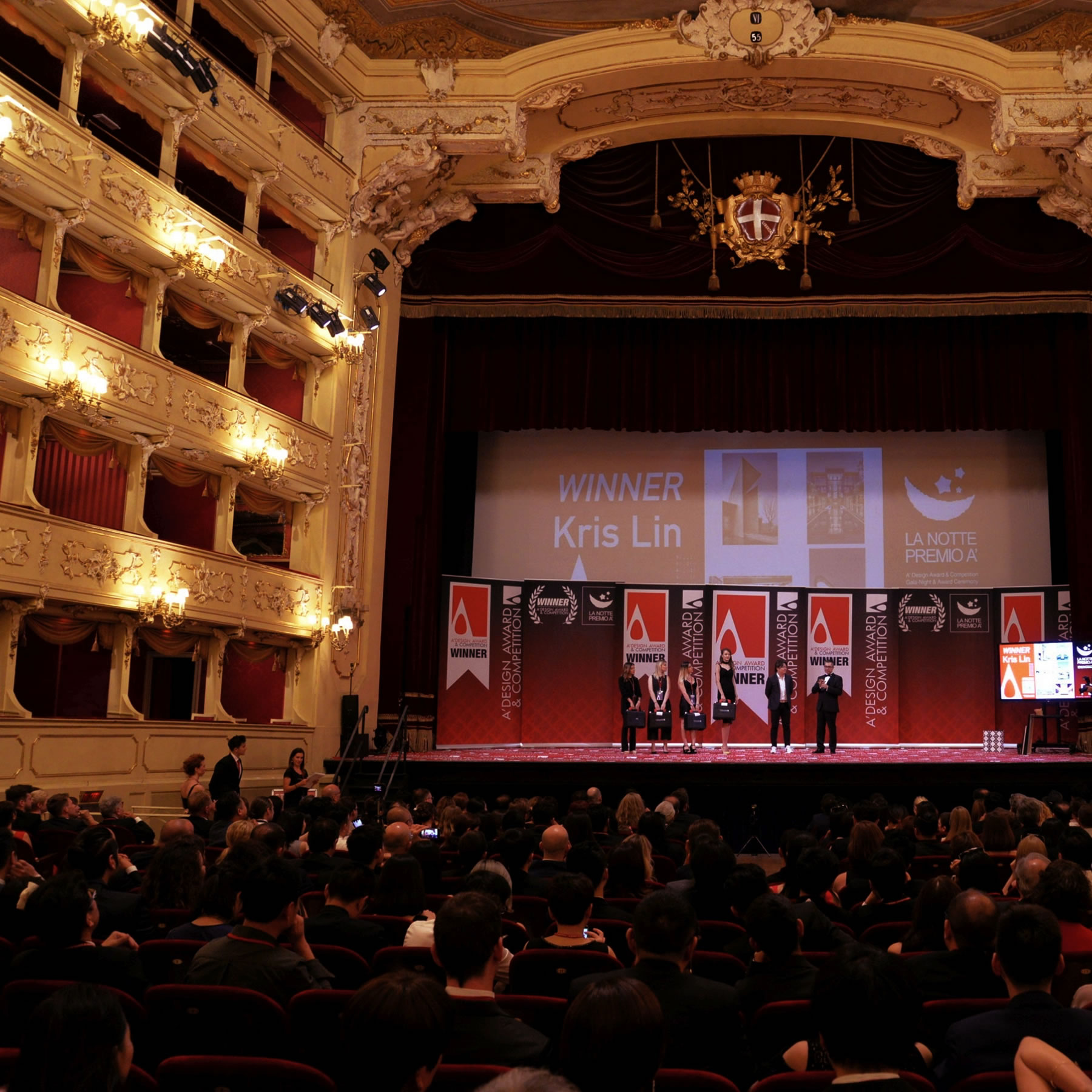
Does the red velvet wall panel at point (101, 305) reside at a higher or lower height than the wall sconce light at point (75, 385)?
higher

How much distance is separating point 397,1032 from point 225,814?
592 centimetres

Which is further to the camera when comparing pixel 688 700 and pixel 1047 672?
pixel 688 700

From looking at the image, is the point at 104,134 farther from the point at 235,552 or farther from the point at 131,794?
the point at 131,794

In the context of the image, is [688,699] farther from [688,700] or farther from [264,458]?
[264,458]

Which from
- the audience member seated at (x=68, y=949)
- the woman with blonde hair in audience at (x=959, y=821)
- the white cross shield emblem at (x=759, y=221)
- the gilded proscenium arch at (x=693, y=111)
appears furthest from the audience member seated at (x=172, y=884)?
the white cross shield emblem at (x=759, y=221)

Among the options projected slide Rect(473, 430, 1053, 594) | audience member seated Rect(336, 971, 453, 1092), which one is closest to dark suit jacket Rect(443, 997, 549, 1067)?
audience member seated Rect(336, 971, 453, 1092)

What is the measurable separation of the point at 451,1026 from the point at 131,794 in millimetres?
11154

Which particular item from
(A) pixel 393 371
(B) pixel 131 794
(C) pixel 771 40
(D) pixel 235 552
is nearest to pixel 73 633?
(B) pixel 131 794

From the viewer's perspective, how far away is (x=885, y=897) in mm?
4961

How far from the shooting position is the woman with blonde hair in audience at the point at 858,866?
547cm

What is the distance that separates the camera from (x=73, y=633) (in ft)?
40.2

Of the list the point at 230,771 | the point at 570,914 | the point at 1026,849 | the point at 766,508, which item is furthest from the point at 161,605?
the point at 766,508

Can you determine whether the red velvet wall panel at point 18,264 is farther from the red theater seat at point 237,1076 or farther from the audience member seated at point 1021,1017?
the audience member seated at point 1021,1017

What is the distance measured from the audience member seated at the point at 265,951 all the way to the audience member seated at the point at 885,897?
7.73 ft
